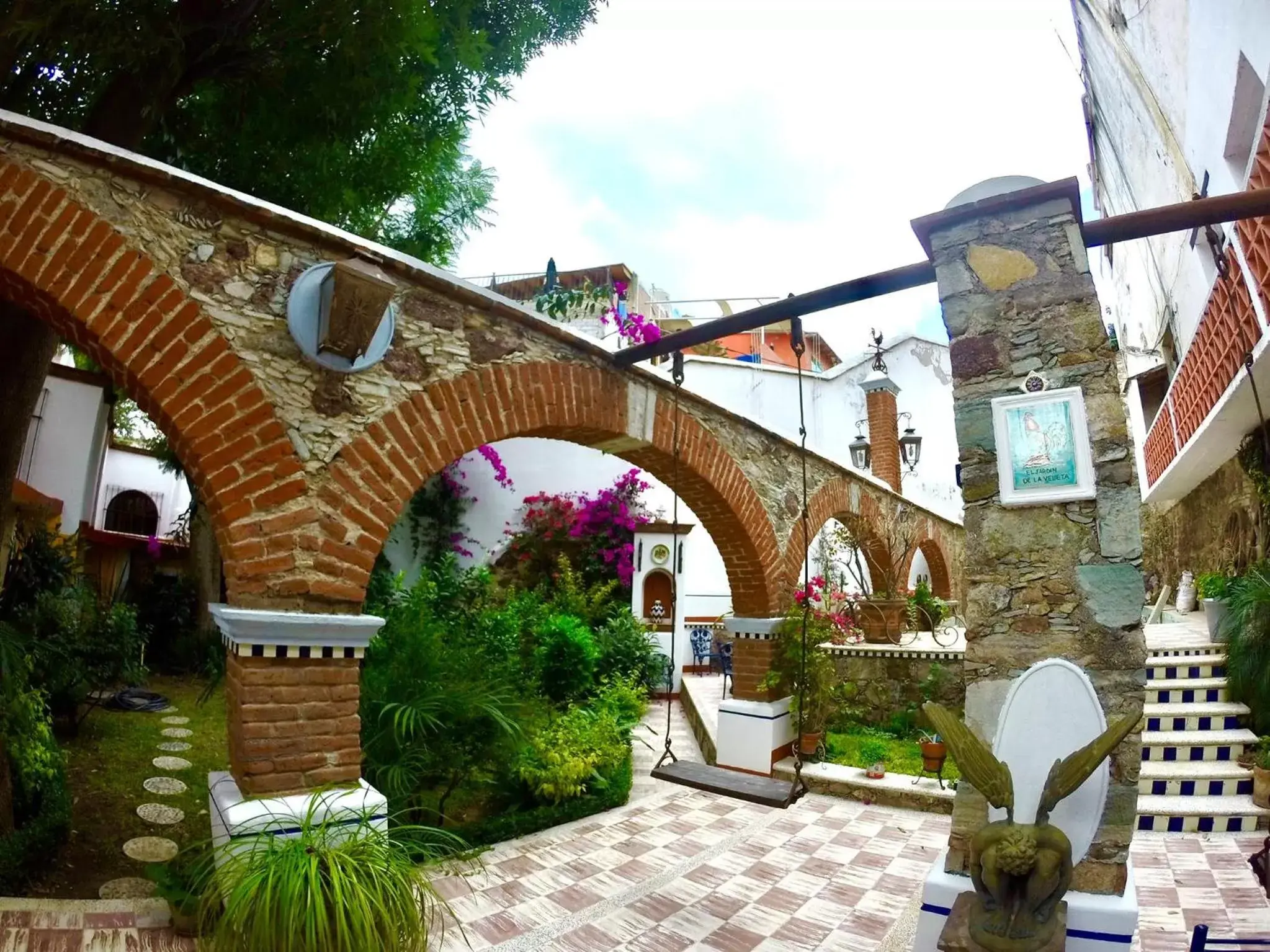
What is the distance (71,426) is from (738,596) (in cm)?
935

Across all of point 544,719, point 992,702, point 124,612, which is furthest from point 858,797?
point 124,612

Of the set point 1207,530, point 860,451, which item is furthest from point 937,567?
point 1207,530

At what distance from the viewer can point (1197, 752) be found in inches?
207

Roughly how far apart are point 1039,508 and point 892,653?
15.6 feet

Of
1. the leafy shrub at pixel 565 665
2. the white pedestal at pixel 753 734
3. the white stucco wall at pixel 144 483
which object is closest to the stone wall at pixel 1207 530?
the white pedestal at pixel 753 734

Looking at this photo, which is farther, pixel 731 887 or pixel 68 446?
pixel 68 446

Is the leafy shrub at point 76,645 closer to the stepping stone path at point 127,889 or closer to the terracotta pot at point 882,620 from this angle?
the stepping stone path at point 127,889

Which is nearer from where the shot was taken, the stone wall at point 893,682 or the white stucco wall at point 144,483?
the stone wall at point 893,682

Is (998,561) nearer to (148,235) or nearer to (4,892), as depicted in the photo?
(148,235)

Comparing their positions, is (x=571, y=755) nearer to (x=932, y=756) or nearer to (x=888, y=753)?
(x=932, y=756)

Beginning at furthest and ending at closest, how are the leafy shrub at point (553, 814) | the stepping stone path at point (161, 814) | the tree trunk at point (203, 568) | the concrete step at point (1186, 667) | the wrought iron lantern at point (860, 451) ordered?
the wrought iron lantern at point (860, 451)
the tree trunk at point (203, 568)
the concrete step at point (1186, 667)
the leafy shrub at point (553, 814)
the stepping stone path at point (161, 814)

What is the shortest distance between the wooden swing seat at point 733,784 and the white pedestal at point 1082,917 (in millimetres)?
1192

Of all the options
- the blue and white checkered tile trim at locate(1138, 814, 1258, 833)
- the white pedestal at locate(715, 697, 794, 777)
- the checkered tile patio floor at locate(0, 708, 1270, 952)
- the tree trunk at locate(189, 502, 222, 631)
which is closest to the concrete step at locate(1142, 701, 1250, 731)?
the blue and white checkered tile trim at locate(1138, 814, 1258, 833)

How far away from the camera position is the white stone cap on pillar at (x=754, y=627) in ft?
20.3
